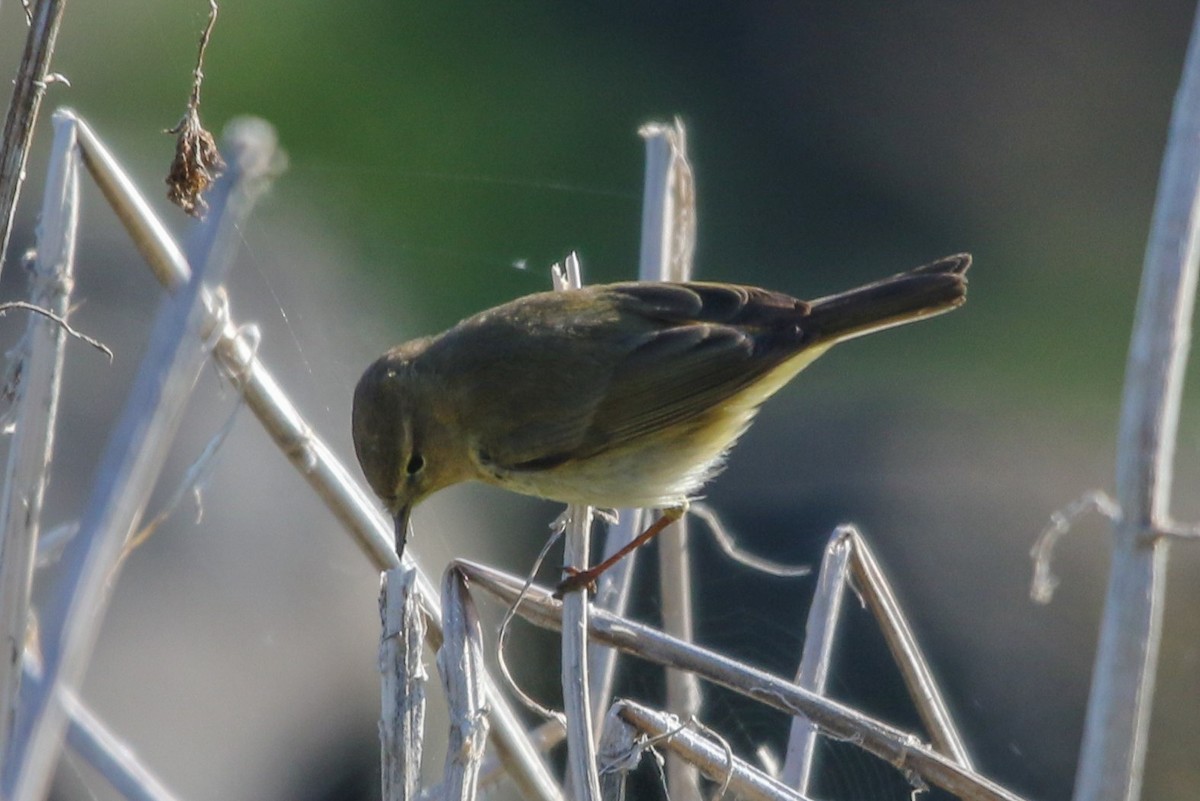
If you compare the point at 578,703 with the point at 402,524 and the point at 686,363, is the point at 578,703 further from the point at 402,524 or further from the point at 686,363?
the point at 686,363

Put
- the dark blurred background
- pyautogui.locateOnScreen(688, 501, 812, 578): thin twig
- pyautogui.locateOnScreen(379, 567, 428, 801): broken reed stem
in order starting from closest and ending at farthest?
pyautogui.locateOnScreen(379, 567, 428, 801): broken reed stem → pyautogui.locateOnScreen(688, 501, 812, 578): thin twig → the dark blurred background

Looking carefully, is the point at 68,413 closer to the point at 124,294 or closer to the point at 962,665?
the point at 124,294

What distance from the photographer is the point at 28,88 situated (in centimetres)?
171

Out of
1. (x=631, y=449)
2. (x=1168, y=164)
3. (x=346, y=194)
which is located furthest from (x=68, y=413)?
(x=1168, y=164)

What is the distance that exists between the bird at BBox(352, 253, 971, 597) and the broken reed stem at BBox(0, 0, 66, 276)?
139 centimetres

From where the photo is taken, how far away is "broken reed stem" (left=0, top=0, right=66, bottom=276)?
1.71m

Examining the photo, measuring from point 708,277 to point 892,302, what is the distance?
131 inches

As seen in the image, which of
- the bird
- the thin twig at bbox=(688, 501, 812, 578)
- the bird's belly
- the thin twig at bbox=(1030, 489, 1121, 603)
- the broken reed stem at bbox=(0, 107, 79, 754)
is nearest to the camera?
the broken reed stem at bbox=(0, 107, 79, 754)

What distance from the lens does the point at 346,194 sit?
236 inches

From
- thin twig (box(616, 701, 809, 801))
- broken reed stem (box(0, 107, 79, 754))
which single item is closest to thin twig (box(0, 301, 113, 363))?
broken reed stem (box(0, 107, 79, 754))

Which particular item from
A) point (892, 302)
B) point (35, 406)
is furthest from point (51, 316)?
point (892, 302)

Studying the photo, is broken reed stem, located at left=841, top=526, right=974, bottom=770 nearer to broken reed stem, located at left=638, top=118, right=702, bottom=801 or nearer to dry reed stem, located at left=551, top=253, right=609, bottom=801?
broken reed stem, located at left=638, top=118, right=702, bottom=801

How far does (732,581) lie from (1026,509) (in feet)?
5.68

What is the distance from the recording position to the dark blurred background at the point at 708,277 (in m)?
4.37
